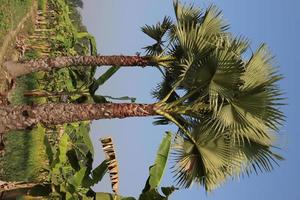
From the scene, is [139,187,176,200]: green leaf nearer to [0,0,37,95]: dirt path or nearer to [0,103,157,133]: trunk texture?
[0,103,157,133]: trunk texture

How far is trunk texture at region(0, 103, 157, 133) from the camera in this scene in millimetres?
8734

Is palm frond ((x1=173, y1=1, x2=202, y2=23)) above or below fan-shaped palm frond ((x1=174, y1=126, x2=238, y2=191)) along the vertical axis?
above

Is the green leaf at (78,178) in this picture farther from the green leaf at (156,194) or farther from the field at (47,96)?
the green leaf at (156,194)

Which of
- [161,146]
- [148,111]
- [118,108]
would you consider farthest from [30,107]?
[161,146]

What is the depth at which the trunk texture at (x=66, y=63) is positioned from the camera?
11.4m

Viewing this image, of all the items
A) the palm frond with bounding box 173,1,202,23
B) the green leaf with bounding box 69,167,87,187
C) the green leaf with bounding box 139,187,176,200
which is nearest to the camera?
the green leaf with bounding box 139,187,176,200

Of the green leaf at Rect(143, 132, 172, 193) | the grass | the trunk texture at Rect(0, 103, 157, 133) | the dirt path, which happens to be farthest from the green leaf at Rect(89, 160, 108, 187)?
the grass

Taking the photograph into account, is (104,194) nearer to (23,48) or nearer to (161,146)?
(161,146)

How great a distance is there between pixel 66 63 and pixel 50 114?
298 cm

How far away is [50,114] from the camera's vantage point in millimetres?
8727

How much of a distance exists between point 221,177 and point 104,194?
2664 mm

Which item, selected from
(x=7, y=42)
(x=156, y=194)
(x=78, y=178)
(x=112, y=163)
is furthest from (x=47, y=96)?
(x=156, y=194)

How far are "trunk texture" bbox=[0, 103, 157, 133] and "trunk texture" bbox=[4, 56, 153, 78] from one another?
107 inches

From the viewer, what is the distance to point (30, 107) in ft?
28.9
